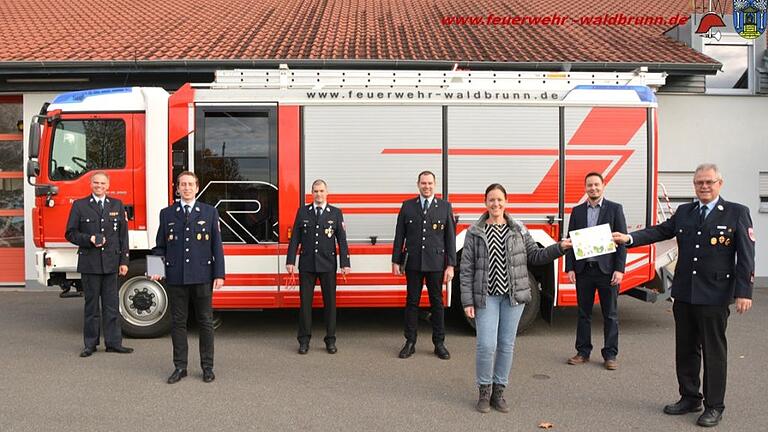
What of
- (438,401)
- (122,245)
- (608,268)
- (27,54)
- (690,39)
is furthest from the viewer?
(690,39)

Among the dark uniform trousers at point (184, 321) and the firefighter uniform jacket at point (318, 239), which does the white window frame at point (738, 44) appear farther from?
the dark uniform trousers at point (184, 321)

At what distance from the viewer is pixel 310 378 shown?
18.2 ft

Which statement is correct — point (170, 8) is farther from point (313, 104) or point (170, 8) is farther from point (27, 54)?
point (313, 104)

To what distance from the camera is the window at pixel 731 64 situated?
11.6 m

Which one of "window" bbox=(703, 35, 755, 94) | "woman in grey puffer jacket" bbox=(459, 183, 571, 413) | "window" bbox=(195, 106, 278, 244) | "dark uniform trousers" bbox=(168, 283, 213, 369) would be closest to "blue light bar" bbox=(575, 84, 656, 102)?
"woman in grey puffer jacket" bbox=(459, 183, 571, 413)

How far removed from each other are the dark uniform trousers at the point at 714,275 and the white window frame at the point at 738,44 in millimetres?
8072

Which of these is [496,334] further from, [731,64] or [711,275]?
[731,64]

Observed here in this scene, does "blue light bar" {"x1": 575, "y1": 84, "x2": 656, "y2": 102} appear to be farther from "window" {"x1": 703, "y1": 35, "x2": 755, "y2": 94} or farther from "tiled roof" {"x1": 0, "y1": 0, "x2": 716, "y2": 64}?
"window" {"x1": 703, "y1": 35, "x2": 755, "y2": 94}

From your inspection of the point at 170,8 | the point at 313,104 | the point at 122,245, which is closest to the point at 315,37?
the point at 170,8

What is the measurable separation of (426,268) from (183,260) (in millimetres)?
2286

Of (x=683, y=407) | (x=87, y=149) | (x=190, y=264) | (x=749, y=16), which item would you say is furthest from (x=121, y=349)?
(x=749, y=16)

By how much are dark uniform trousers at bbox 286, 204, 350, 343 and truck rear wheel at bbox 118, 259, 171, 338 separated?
5.51ft

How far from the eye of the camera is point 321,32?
42.2ft

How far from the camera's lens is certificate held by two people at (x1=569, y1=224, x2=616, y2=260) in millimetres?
4965
